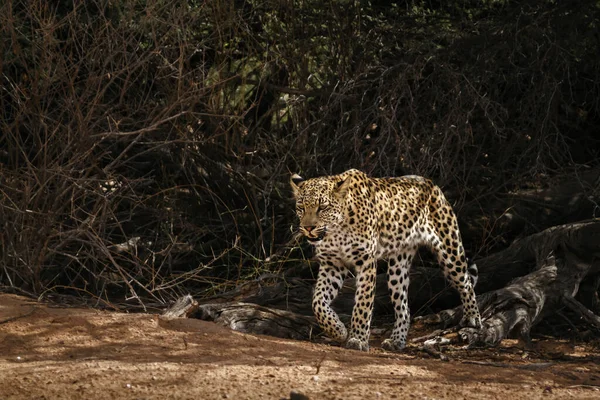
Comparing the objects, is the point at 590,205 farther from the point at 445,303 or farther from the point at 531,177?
the point at 445,303

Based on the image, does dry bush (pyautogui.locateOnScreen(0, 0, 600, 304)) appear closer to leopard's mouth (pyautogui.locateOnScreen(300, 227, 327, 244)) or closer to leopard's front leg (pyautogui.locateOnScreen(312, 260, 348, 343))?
leopard's front leg (pyautogui.locateOnScreen(312, 260, 348, 343))

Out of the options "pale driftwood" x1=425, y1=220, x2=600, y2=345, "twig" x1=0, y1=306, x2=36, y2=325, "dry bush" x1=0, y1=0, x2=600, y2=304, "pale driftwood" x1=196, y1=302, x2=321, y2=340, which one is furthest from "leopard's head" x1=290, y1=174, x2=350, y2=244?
"twig" x1=0, y1=306, x2=36, y2=325

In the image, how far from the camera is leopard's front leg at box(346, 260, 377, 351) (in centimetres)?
904

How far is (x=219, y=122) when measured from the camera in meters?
11.4

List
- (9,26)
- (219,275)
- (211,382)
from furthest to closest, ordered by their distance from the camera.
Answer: (219,275)
(9,26)
(211,382)

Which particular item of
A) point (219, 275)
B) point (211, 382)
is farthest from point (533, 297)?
point (211, 382)

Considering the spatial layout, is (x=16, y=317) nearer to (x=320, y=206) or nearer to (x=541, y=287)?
(x=320, y=206)

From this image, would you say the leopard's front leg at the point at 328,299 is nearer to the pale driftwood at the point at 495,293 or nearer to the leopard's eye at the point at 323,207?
the pale driftwood at the point at 495,293

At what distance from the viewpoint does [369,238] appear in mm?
9195

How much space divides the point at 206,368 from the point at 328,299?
7.71 ft

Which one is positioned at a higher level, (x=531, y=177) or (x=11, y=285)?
(x=531, y=177)

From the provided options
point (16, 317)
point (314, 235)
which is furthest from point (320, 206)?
point (16, 317)

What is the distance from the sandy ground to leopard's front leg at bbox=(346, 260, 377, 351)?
23 centimetres

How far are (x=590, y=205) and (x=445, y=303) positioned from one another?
75.9 inches
